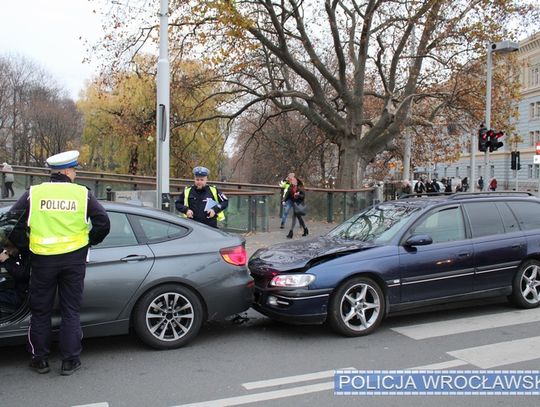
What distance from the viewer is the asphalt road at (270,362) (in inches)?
156

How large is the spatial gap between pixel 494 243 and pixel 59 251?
16.4 ft

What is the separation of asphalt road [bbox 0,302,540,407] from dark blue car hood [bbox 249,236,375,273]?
0.75 m

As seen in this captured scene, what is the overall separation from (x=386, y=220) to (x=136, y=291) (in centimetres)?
320

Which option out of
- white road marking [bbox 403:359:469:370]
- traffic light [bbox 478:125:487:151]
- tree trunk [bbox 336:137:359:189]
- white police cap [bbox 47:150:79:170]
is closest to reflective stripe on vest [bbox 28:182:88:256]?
white police cap [bbox 47:150:79:170]

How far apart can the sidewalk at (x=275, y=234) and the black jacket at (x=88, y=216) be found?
7.03 metres

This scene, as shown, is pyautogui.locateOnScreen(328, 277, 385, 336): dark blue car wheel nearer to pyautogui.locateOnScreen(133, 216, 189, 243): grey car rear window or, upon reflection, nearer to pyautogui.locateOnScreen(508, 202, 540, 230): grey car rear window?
pyautogui.locateOnScreen(133, 216, 189, 243): grey car rear window

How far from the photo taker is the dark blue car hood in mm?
5621

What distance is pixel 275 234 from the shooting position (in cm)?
1464

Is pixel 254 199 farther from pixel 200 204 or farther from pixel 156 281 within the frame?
pixel 156 281

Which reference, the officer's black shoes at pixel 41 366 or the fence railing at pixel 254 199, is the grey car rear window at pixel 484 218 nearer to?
the officer's black shoes at pixel 41 366

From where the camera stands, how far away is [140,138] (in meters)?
21.6

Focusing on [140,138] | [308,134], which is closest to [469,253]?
[140,138]

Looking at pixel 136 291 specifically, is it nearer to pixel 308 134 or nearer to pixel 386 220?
pixel 386 220

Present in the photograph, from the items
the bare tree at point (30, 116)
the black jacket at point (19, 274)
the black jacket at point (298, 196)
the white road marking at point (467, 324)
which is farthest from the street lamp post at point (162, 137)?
the bare tree at point (30, 116)
